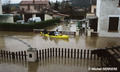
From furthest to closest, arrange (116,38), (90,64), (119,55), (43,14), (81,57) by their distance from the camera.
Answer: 1. (43,14)
2. (116,38)
3. (81,57)
4. (90,64)
5. (119,55)

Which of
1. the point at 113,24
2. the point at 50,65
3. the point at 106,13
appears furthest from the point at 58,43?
the point at 113,24

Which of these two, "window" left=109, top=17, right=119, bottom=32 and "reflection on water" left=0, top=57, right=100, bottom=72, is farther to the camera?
"window" left=109, top=17, right=119, bottom=32

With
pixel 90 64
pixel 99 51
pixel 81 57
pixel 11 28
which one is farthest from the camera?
pixel 11 28

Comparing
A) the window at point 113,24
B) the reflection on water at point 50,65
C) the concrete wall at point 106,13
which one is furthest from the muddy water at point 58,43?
the reflection on water at point 50,65

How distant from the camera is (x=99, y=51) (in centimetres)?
845

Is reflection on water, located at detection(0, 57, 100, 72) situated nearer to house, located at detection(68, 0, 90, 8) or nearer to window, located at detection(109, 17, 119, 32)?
window, located at detection(109, 17, 119, 32)

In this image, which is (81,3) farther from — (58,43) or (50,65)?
(50,65)

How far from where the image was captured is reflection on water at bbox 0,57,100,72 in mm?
9102

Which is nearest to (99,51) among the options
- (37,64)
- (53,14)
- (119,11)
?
(37,64)

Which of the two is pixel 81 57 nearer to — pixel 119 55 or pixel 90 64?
pixel 90 64

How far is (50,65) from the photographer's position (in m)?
9.77

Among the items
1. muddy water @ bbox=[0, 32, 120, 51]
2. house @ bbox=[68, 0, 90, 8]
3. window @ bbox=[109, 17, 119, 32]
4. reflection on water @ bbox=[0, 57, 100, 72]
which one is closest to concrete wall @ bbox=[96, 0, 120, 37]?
window @ bbox=[109, 17, 119, 32]

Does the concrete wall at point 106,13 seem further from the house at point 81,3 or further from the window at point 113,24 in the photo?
the house at point 81,3

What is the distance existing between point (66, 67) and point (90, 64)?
1.81 meters
